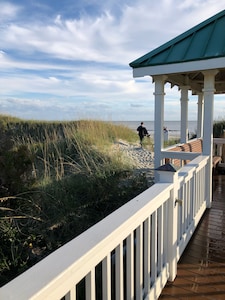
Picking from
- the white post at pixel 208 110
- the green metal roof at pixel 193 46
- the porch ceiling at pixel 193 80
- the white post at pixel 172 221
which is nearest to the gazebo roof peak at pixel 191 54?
the green metal roof at pixel 193 46

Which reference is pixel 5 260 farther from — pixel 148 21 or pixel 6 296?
pixel 148 21

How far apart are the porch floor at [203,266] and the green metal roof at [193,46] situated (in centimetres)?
216

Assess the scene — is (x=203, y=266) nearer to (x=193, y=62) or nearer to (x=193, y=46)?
(x=193, y=62)

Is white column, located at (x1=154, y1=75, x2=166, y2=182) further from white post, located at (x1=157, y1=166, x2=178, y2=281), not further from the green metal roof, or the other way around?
white post, located at (x1=157, y1=166, x2=178, y2=281)

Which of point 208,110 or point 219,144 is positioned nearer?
point 208,110

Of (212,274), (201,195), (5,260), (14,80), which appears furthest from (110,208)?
(14,80)

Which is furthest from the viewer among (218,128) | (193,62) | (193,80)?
(218,128)

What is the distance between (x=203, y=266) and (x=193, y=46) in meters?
2.79

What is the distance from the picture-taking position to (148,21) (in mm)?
6062

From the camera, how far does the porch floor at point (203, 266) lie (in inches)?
76.2

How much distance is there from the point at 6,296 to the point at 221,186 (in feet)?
16.3

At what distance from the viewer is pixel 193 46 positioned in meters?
3.47

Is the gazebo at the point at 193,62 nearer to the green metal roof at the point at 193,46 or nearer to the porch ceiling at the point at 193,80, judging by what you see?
the green metal roof at the point at 193,46

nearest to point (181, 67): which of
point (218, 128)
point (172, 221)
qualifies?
point (172, 221)
